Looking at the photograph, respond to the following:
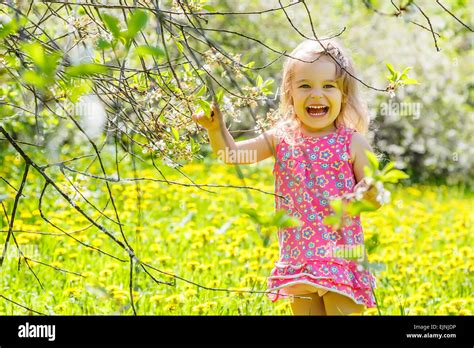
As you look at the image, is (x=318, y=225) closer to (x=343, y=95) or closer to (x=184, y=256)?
(x=343, y=95)

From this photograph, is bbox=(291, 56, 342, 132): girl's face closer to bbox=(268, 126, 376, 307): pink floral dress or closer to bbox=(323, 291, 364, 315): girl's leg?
bbox=(268, 126, 376, 307): pink floral dress

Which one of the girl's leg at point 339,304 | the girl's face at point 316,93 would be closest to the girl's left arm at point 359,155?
the girl's face at point 316,93

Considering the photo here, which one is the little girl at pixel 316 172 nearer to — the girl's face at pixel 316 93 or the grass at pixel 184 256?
the girl's face at pixel 316 93

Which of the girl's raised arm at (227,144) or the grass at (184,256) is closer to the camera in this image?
the girl's raised arm at (227,144)

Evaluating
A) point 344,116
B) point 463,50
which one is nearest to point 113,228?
point 344,116

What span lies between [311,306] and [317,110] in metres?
0.65

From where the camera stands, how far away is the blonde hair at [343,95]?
8.42ft

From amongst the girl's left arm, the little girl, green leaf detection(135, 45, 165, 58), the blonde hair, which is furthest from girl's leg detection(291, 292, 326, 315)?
green leaf detection(135, 45, 165, 58)

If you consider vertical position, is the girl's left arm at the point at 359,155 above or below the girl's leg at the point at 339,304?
above
